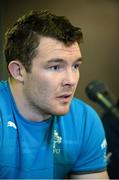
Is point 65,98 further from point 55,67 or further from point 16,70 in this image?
point 16,70

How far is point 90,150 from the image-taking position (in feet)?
3.82

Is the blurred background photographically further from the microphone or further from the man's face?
the microphone

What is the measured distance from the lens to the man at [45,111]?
3.40 ft

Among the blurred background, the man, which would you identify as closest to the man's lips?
the man

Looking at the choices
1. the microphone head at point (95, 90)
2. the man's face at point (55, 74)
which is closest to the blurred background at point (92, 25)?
the man's face at point (55, 74)

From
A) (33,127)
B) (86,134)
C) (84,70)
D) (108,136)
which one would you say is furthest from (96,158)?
(84,70)

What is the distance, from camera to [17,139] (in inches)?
42.4

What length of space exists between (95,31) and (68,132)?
1.58 meters

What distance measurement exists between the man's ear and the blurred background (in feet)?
4.48

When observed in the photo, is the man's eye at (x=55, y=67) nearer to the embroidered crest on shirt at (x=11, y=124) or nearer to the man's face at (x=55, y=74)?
the man's face at (x=55, y=74)

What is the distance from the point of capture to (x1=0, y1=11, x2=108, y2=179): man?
104 cm

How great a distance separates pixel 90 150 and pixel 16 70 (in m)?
0.36

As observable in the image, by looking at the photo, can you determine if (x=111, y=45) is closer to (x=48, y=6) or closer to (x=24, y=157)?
(x=48, y=6)

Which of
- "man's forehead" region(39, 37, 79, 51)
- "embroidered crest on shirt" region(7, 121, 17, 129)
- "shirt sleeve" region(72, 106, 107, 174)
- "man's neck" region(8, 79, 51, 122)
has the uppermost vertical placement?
"man's forehead" region(39, 37, 79, 51)
